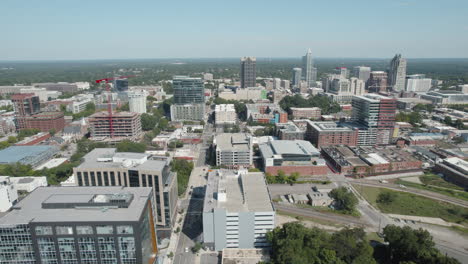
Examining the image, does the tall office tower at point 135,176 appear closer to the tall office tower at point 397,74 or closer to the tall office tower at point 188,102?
the tall office tower at point 188,102

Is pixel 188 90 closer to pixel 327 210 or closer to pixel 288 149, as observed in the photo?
pixel 288 149

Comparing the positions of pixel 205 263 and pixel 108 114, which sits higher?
pixel 108 114

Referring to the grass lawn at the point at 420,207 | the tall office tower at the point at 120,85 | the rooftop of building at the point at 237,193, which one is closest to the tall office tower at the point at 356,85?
the grass lawn at the point at 420,207

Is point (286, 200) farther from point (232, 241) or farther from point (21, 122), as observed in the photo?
point (21, 122)

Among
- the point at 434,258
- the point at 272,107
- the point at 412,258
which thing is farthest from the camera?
the point at 272,107

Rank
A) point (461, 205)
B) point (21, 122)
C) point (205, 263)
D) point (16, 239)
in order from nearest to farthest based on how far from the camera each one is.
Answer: point (16, 239) → point (205, 263) → point (461, 205) → point (21, 122)

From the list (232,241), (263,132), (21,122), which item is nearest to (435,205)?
(232,241)

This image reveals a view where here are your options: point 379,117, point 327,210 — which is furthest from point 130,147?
point 379,117

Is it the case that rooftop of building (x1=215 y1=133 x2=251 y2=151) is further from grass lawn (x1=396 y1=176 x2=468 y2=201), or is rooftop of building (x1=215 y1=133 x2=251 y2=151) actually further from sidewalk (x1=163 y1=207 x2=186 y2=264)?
grass lawn (x1=396 y1=176 x2=468 y2=201)
